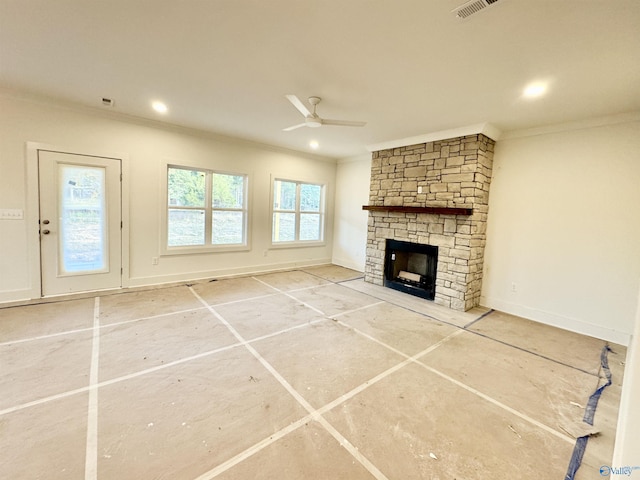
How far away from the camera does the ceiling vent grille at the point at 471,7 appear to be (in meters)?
1.60

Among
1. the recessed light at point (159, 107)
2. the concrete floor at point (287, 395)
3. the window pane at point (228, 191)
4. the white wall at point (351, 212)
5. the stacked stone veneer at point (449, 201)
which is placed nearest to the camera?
the concrete floor at point (287, 395)

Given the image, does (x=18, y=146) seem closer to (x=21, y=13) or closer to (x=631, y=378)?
(x=21, y=13)

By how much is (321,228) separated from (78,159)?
460 centimetres

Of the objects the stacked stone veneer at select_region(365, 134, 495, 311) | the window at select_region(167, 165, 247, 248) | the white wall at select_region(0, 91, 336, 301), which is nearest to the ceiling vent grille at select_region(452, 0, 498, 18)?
the stacked stone veneer at select_region(365, 134, 495, 311)

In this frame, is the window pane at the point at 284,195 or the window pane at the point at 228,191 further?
the window pane at the point at 284,195

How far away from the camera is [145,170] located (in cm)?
424

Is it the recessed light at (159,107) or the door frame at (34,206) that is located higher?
the recessed light at (159,107)

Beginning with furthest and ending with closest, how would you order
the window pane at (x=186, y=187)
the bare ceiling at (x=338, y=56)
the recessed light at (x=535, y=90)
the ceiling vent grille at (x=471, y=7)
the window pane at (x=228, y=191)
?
the window pane at (x=228, y=191), the window pane at (x=186, y=187), the recessed light at (x=535, y=90), the bare ceiling at (x=338, y=56), the ceiling vent grille at (x=471, y=7)

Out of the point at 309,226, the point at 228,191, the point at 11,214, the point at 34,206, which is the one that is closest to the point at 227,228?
the point at 228,191

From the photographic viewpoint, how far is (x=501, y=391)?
214cm

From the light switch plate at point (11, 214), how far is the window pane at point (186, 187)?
5.72 ft

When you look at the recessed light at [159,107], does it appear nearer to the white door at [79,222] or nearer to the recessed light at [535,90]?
the white door at [79,222]

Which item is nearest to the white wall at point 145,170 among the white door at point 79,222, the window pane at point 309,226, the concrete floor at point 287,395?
the white door at point 79,222

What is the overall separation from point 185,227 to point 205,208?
0.49 meters
